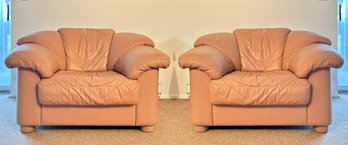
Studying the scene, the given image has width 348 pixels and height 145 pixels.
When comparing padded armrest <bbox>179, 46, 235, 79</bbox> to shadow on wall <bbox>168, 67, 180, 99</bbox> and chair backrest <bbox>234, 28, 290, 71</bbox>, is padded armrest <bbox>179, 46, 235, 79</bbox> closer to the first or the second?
chair backrest <bbox>234, 28, 290, 71</bbox>

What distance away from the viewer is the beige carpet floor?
2.95 metres

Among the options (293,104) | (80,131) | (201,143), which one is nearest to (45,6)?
(80,131)

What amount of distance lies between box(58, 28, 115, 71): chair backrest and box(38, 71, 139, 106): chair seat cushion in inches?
26.1

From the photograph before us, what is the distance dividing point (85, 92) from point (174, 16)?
75.1 inches

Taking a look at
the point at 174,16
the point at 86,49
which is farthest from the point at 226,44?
the point at 86,49

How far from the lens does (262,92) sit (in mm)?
3041

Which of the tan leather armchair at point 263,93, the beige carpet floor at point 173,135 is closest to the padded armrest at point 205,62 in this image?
the tan leather armchair at point 263,93

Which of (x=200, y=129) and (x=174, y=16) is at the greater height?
(x=174, y=16)

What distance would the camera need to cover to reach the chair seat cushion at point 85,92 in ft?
10.0

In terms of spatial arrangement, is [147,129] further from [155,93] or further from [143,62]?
[143,62]

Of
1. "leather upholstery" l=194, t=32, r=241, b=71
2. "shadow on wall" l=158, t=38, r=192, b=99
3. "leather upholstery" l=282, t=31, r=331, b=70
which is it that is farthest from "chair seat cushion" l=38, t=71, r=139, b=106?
"shadow on wall" l=158, t=38, r=192, b=99

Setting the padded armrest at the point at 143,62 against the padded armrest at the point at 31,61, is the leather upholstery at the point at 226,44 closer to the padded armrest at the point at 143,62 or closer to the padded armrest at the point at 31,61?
the padded armrest at the point at 143,62

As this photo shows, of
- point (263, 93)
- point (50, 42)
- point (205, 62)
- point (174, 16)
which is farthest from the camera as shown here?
point (174, 16)

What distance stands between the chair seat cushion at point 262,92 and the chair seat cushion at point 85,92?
24.4 inches
